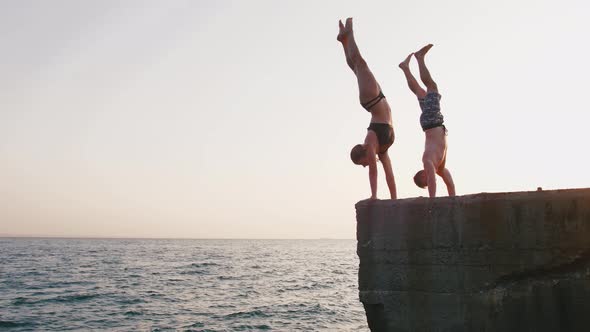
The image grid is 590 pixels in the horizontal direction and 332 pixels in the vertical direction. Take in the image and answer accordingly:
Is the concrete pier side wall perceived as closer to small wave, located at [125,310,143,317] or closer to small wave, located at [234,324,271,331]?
small wave, located at [234,324,271,331]

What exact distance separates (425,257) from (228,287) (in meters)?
21.4

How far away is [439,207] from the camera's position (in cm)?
461

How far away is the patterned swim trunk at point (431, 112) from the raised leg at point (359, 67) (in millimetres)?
570

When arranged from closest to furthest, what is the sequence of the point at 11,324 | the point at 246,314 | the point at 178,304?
the point at 11,324, the point at 246,314, the point at 178,304

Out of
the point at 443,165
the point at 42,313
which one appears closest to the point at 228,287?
the point at 42,313

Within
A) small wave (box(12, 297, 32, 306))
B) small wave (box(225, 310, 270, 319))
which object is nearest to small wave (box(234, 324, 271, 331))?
small wave (box(225, 310, 270, 319))

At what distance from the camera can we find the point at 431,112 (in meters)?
5.57

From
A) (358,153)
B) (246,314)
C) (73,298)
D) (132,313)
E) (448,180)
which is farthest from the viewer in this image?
(73,298)

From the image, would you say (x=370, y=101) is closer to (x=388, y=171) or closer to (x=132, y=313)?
(x=388, y=171)

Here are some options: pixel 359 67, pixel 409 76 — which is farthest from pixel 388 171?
pixel 359 67

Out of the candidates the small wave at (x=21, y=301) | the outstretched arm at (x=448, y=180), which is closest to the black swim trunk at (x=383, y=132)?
the outstretched arm at (x=448, y=180)

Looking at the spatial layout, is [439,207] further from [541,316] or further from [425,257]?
[541,316]

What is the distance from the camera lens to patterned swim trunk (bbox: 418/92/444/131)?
18.2 ft

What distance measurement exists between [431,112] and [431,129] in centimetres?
19
